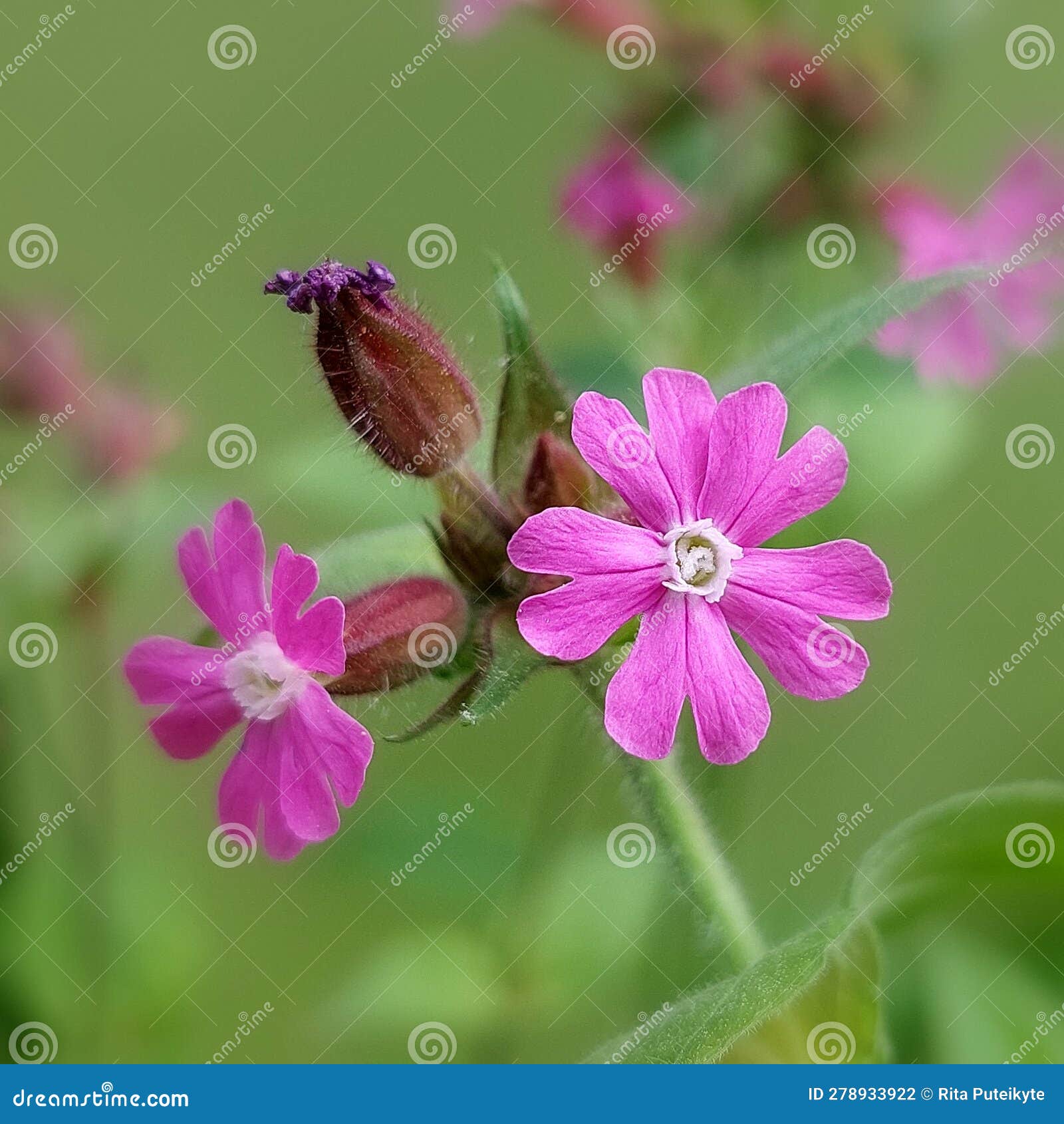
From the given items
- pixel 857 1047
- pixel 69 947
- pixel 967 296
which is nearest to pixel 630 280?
pixel 967 296

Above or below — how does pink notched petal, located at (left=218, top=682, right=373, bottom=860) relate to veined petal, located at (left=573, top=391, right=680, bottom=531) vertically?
below

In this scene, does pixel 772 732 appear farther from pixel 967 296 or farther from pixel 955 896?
pixel 967 296

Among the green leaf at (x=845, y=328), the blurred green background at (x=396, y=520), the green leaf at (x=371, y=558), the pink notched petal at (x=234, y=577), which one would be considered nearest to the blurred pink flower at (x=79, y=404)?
the blurred green background at (x=396, y=520)

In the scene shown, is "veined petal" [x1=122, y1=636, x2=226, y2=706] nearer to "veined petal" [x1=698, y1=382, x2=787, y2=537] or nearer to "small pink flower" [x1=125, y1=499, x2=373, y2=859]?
"small pink flower" [x1=125, y1=499, x2=373, y2=859]

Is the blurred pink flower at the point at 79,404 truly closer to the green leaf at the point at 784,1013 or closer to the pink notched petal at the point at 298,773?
the pink notched petal at the point at 298,773

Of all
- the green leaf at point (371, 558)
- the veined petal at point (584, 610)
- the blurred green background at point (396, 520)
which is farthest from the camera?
the blurred green background at point (396, 520)

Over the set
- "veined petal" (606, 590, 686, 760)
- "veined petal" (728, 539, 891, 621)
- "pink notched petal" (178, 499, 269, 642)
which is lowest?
"pink notched petal" (178, 499, 269, 642)

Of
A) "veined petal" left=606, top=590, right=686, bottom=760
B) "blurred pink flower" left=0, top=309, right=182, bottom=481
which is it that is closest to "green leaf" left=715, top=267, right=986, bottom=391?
"veined petal" left=606, top=590, right=686, bottom=760
